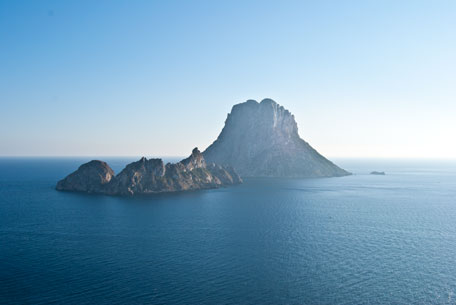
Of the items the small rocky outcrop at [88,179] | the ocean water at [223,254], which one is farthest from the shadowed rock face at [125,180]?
the ocean water at [223,254]

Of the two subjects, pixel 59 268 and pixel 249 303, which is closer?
pixel 249 303

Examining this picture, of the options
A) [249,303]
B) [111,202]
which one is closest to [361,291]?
[249,303]

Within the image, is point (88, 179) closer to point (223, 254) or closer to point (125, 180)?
point (125, 180)

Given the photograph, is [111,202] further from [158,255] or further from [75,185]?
[158,255]

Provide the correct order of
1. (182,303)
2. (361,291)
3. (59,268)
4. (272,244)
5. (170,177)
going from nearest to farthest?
(182,303)
(361,291)
(59,268)
(272,244)
(170,177)

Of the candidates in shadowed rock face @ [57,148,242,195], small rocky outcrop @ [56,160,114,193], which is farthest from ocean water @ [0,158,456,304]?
small rocky outcrop @ [56,160,114,193]

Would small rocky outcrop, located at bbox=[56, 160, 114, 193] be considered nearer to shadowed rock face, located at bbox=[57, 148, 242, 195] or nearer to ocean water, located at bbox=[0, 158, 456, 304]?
shadowed rock face, located at bbox=[57, 148, 242, 195]

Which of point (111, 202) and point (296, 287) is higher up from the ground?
point (111, 202)
